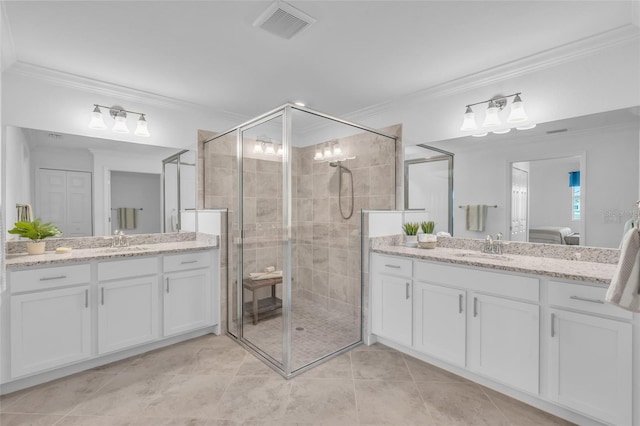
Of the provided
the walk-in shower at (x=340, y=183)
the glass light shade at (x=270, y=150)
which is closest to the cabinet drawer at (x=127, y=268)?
the glass light shade at (x=270, y=150)

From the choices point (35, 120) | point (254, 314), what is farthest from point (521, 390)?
point (35, 120)

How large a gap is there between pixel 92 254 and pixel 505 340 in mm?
3098

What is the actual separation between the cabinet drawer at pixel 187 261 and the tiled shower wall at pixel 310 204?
0.20 m

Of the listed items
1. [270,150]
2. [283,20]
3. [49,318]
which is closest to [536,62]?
[283,20]

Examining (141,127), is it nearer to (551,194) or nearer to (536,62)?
(536,62)

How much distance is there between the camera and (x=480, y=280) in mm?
2123

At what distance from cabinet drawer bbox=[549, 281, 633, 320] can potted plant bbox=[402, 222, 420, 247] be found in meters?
1.25

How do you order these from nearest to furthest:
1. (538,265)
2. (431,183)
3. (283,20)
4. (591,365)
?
(591,365)
(283,20)
(538,265)
(431,183)

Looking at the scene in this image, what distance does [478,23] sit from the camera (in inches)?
75.2

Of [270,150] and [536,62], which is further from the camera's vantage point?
[270,150]

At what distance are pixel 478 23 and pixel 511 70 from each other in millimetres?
752

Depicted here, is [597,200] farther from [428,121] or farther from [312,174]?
[312,174]

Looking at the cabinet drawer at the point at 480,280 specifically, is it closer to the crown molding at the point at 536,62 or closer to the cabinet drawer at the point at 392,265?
the cabinet drawer at the point at 392,265

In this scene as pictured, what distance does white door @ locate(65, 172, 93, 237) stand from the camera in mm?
2652
